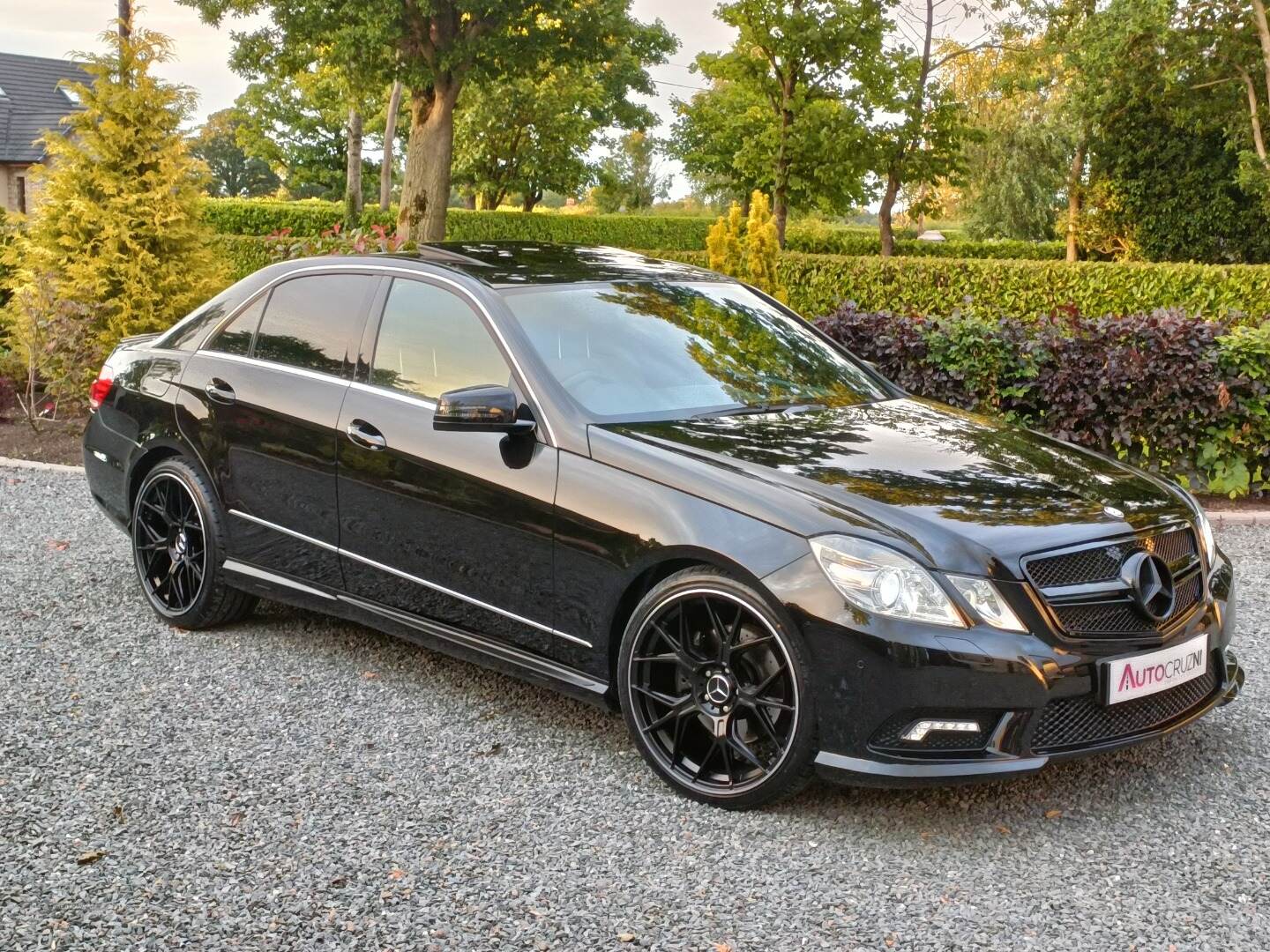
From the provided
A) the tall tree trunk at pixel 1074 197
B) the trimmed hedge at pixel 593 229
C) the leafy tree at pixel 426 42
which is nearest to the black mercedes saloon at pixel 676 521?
the leafy tree at pixel 426 42

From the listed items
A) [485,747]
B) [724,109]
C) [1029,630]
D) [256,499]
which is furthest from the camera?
[724,109]

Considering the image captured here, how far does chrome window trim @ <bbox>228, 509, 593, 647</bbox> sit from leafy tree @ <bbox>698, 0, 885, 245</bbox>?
77.1 ft

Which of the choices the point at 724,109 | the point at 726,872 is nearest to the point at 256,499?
the point at 726,872

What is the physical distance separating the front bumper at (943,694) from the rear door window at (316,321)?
226 cm

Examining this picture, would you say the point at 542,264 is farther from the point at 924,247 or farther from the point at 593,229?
the point at 593,229

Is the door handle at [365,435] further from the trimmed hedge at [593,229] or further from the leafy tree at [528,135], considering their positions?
the leafy tree at [528,135]

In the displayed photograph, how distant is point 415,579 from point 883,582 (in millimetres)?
1844

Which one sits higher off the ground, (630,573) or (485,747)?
(630,573)

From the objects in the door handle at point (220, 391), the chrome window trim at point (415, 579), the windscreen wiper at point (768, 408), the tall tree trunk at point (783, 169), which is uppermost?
the tall tree trunk at point (783, 169)

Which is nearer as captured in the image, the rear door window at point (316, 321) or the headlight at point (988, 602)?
the headlight at point (988, 602)

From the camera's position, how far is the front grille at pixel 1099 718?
3.65 meters

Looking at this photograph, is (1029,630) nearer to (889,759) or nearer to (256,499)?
(889,759)

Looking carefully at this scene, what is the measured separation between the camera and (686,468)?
13.2 ft

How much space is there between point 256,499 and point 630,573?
201 centimetres
